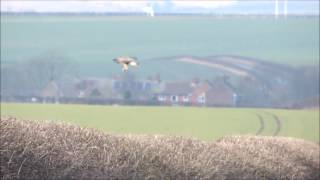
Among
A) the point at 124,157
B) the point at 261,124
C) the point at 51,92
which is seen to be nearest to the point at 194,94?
the point at 261,124

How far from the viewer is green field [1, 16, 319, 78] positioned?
12.7 metres

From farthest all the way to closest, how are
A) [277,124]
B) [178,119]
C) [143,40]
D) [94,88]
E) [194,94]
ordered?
[277,124]
[194,94]
[143,40]
[94,88]
[178,119]

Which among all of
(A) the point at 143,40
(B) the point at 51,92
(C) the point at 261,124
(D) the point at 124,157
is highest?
(A) the point at 143,40

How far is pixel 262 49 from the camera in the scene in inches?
603

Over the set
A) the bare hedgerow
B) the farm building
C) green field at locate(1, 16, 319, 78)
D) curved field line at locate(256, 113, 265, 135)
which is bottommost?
the bare hedgerow

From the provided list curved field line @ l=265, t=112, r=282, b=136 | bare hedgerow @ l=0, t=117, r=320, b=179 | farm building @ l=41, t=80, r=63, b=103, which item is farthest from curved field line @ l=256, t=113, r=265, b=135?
farm building @ l=41, t=80, r=63, b=103

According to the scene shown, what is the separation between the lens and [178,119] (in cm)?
1265

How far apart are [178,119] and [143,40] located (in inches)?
66.8

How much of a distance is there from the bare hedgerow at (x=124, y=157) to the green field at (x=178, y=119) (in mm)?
1457

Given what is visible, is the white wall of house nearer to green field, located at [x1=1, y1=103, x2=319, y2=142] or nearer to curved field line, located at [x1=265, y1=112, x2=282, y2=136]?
green field, located at [x1=1, y1=103, x2=319, y2=142]

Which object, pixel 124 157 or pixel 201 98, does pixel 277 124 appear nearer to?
pixel 201 98

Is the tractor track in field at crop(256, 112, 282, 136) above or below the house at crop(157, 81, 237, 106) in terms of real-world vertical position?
below

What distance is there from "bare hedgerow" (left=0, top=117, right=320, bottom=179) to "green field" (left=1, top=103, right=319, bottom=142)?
1.46m

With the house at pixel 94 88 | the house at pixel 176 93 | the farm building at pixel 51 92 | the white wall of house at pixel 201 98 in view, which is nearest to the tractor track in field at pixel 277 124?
the white wall of house at pixel 201 98
